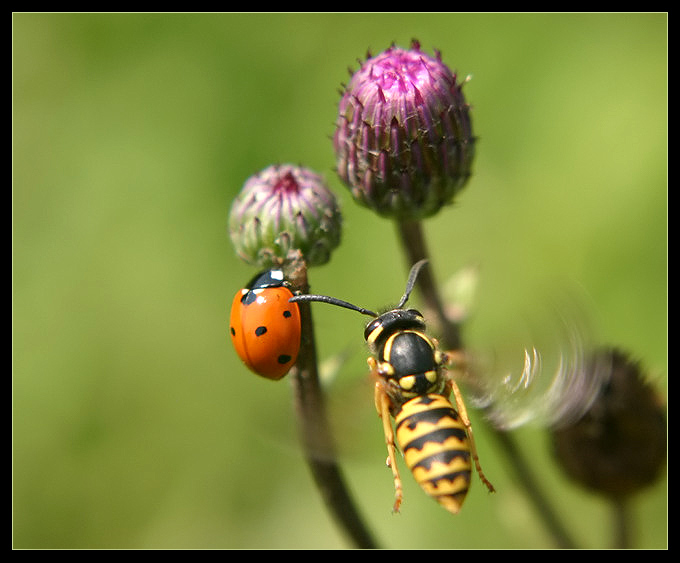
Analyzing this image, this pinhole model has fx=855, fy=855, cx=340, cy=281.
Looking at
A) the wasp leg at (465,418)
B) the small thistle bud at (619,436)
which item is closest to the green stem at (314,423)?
the wasp leg at (465,418)

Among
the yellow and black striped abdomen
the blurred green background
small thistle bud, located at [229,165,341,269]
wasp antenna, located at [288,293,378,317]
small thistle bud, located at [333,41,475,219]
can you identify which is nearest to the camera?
the yellow and black striped abdomen

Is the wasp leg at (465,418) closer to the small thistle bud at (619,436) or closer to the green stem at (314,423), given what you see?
the green stem at (314,423)

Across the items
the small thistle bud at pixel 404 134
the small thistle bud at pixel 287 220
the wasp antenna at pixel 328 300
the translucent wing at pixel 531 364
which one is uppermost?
the small thistle bud at pixel 404 134

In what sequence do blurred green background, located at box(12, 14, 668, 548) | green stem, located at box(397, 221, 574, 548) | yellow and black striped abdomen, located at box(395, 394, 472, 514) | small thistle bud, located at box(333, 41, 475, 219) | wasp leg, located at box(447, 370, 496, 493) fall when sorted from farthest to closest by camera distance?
blurred green background, located at box(12, 14, 668, 548) < green stem, located at box(397, 221, 574, 548) < small thistle bud, located at box(333, 41, 475, 219) < wasp leg, located at box(447, 370, 496, 493) < yellow and black striped abdomen, located at box(395, 394, 472, 514)

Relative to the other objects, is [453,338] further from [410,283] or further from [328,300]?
[328,300]

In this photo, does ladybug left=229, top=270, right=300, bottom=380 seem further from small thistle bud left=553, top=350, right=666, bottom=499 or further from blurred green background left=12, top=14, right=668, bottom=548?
blurred green background left=12, top=14, right=668, bottom=548

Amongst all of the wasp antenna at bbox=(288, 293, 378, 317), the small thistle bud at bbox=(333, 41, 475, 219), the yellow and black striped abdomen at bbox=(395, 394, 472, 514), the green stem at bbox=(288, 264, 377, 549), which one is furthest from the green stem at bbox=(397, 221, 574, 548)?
the yellow and black striped abdomen at bbox=(395, 394, 472, 514)
